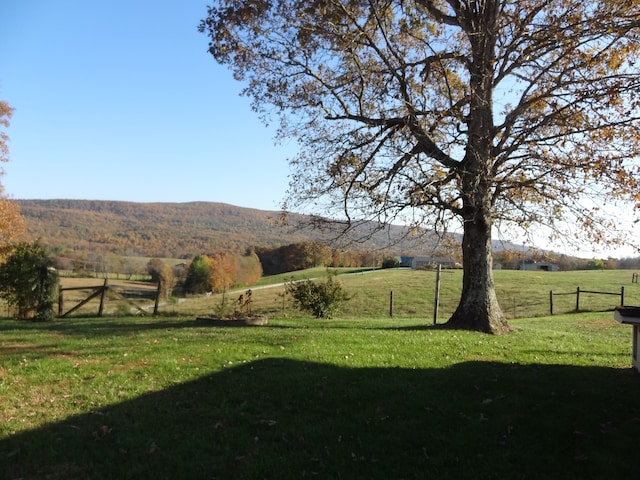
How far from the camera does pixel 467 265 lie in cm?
1511

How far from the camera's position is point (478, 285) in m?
14.8

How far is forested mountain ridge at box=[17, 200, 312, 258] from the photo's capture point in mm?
109312

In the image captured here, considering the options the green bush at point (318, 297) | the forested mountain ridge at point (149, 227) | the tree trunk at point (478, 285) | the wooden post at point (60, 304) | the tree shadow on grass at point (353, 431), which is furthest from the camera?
the forested mountain ridge at point (149, 227)

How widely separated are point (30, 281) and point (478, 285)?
59.8 feet

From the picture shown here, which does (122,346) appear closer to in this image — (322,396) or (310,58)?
(322,396)

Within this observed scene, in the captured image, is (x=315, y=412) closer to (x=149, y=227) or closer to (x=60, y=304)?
(x=60, y=304)

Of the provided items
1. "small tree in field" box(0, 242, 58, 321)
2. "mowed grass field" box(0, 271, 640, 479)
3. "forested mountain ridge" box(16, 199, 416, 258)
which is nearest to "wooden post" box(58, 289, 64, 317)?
"small tree in field" box(0, 242, 58, 321)

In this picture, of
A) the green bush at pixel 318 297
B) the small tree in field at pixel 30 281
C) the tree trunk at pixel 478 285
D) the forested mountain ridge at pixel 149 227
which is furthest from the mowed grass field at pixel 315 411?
the forested mountain ridge at pixel 149 227

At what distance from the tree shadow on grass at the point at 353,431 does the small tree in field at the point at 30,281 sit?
1569cm

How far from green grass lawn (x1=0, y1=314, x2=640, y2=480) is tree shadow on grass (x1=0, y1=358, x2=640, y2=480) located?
0.8 inches

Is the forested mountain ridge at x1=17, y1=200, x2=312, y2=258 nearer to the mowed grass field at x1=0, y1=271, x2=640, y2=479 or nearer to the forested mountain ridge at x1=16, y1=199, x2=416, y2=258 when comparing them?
the forested mountain ridge at x1=16, y1=199, x2=416, y2=258

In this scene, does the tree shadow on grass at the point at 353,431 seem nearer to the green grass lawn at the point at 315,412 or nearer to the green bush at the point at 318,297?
the green grass lawn at the point at 315,412

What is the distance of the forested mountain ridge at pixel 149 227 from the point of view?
109m

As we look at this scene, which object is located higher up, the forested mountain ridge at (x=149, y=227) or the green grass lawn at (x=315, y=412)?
the forested mountain ridge at (x=149, y=227)
